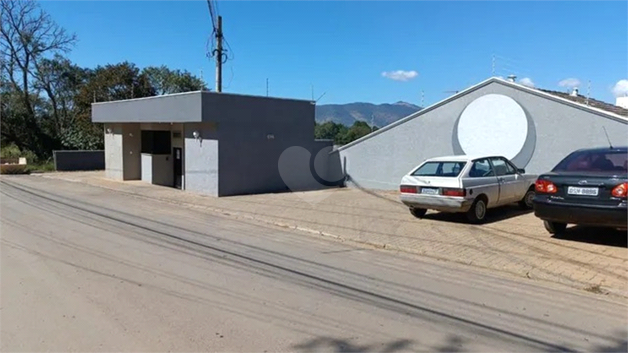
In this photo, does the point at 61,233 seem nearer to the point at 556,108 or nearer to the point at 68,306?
the point at 68,306

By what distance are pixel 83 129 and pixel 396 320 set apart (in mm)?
37356

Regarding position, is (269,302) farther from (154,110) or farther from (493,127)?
(154,110)

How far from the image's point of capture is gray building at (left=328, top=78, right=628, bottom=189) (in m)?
13.0

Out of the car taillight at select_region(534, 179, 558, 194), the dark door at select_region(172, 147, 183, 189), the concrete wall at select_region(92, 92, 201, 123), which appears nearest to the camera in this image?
the car taillight at select_region(534, 179, 558, 194)

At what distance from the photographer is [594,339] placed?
13.8 feet

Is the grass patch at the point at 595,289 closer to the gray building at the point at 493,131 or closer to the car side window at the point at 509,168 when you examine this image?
the car side window at the point at 509,168

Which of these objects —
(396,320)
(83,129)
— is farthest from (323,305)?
(83,129)

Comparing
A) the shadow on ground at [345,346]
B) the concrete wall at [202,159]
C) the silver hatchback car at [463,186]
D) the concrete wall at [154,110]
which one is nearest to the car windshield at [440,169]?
the silver hatchback car at [463,186]

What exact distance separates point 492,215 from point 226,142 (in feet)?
30.8

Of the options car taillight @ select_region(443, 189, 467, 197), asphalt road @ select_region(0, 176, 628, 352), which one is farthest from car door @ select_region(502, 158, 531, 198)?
asphalt road @ select_region(0, 176, 628, 352)

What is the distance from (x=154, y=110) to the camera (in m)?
18.7

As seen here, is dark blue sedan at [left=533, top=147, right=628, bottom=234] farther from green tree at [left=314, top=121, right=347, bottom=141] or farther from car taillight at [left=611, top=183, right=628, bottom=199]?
green tree at [left=314, top=121, right=347, bottom=141]

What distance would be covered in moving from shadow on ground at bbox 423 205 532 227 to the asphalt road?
11.7 feet

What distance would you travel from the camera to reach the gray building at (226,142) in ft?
53.6
